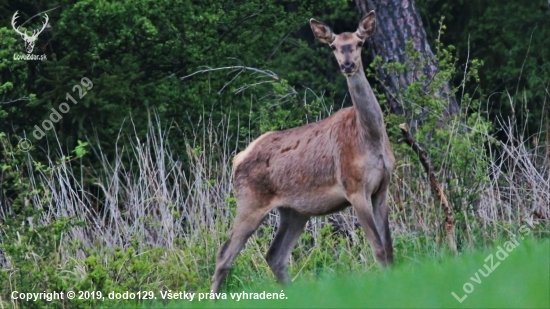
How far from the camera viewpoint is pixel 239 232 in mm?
10641

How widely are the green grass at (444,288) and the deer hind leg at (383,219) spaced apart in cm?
160

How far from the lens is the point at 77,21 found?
1515 centimetres

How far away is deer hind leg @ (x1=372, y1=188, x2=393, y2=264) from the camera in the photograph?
9906mm

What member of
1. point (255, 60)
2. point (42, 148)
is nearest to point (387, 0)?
point (255, 60)

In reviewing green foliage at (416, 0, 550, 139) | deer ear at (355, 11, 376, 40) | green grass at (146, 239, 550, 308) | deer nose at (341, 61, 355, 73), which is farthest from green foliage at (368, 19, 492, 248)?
green foliage at (416, 0, 550, 139)

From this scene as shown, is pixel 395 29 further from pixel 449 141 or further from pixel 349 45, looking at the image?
pixel 349 45

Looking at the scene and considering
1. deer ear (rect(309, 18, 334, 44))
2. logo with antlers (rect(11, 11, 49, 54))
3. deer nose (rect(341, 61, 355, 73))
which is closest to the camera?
deer nose (rect(341, 61, 355, 73))

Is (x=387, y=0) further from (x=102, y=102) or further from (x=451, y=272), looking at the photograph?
(x=451, y=272)

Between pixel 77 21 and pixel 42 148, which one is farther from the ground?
pixel 77 21

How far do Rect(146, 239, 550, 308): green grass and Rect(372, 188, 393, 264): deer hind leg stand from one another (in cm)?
160

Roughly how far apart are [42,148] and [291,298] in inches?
298

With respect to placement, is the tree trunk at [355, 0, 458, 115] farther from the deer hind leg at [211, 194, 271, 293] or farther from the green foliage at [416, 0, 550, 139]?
the deer hind leg at [211, 194, 271, 293]

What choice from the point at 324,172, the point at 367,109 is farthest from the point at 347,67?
the point at 324,172

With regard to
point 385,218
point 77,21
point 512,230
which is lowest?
point 512,230
